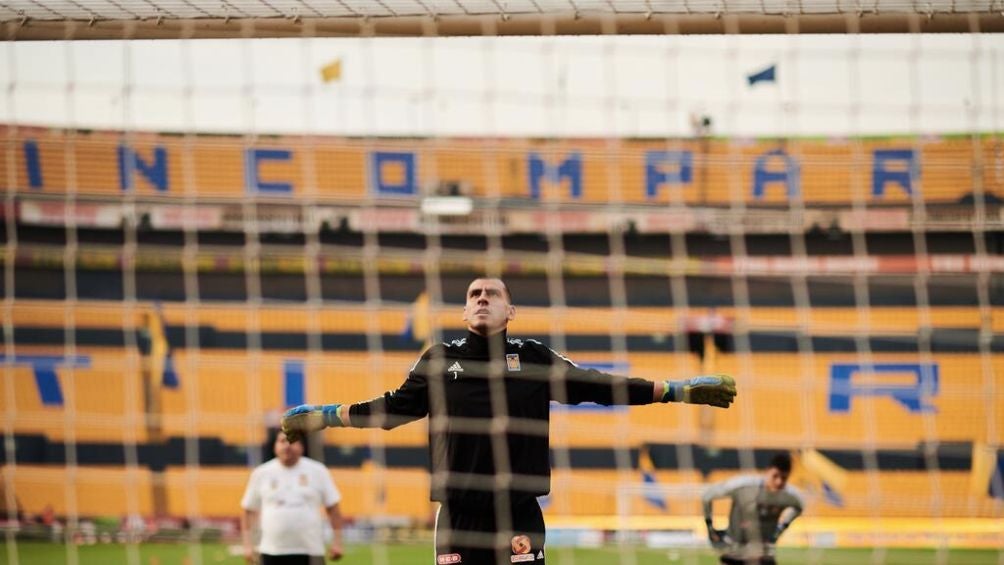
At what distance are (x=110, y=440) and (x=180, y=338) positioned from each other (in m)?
1.66

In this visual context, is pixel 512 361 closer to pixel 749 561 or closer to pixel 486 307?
pixel 486 307

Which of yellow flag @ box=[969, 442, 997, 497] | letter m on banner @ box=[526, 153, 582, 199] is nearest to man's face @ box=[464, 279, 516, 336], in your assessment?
yellow flag @ box=[969, 442, 997, 497]

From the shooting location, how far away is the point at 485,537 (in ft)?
16.3

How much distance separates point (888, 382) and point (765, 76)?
550 inches

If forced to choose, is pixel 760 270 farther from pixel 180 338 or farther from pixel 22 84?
pixel 22 84

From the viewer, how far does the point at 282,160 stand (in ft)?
67.3

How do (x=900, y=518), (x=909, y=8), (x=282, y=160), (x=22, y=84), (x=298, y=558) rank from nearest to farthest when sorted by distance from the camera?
1. (x=909, y=8)
2. (x=22, y=84)
3. (x=298, y=558)
4. (x=900, y=518)
5. (x=282, y=160)

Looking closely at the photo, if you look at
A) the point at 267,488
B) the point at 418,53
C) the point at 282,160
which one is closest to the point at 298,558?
the point at 267,488

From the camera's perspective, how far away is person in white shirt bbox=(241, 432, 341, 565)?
743 centimetres

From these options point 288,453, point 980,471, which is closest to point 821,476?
point 980,471

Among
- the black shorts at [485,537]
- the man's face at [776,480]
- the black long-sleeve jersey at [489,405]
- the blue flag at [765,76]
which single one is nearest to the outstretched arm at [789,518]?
the man's face at [776,480]

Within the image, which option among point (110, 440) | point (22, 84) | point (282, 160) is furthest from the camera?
point (282, 160)

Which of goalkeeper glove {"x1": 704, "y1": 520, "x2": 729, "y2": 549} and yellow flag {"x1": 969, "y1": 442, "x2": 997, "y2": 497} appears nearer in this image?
goalkeeper glove {"x1": 704, "y1": 520, "x2": 729, "y2": 549}

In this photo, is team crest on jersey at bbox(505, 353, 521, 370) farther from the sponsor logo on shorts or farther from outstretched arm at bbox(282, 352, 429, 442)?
the sponsor logo on shorts
